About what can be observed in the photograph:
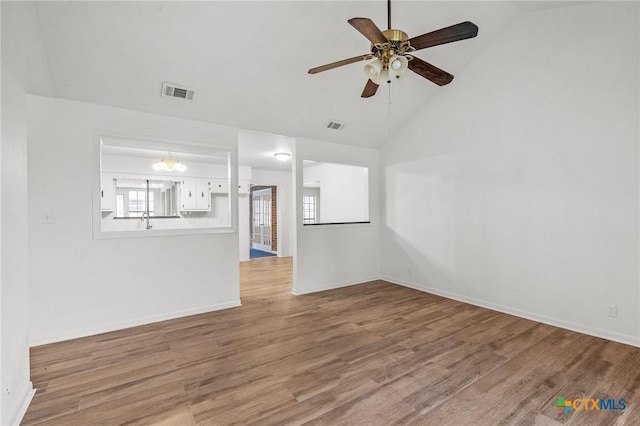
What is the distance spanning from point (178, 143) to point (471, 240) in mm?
4119

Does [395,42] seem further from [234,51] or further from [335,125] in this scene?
[335,125]

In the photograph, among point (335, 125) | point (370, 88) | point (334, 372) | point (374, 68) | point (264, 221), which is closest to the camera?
point (374, 68)

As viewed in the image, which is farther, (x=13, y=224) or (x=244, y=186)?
(x=244, y=186)

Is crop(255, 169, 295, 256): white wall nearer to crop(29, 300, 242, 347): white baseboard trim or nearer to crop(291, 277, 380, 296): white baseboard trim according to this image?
crop(291, 277, 380, 296): white baseboard trim

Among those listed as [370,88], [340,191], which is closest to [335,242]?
[340,191]

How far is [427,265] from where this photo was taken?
4871mm

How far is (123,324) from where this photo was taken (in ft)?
11.2

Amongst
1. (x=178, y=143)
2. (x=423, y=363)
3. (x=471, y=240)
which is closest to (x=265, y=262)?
(x=178, y=143)

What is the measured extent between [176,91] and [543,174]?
4.32 metres

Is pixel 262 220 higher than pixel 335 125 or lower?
lower

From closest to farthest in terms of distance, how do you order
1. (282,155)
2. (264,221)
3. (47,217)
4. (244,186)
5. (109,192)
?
(47,217) → (109,192) → (282,155) → (244,186) → (264,221)

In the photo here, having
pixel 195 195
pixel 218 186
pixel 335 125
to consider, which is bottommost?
pixel 195 195

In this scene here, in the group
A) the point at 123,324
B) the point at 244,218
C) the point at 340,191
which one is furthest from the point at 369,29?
the point at 244,218

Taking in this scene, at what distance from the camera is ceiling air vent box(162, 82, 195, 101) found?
3301 millimetres
